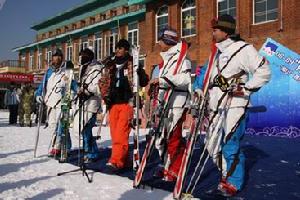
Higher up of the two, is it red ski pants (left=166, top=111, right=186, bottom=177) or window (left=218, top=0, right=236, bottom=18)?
window (left=218, top=0, right=236, bottom=18)

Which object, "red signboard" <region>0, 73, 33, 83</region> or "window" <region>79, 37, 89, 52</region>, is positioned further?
"red signboard" <region>0, 73, 33, 83</region>

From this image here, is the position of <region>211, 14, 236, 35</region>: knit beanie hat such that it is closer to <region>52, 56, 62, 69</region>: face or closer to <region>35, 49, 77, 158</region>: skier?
<region>35, 49, 77, 158</region>: skier

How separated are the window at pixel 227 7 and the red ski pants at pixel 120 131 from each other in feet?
39.4

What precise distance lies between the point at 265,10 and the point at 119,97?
11320 millimetres

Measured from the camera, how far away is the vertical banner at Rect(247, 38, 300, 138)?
12.4 meters

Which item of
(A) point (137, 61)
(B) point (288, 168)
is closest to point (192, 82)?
(A) point (137, 61)

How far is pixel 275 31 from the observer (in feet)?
49.8

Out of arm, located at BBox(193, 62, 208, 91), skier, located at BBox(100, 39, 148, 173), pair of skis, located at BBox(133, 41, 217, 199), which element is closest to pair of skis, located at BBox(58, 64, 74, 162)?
skier, located at BBox(100, 39, 148, 173)

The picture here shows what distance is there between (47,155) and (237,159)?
4.77 m

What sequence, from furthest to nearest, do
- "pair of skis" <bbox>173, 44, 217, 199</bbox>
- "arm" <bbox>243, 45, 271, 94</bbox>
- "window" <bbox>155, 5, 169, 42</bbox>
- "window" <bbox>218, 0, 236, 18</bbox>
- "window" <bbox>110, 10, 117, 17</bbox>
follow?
"window" <bbox>110, 10, 117, 17</bbox>, "window" <bbox>155, 5, 169, 42</bbox>, "window" <bbox>218, 0, 236, 18</bbox>, "pair of skis" <bbox>173, 44, 217, 199</bbox>, "arm" <bbox>243, 45, 271, 94</bbox>

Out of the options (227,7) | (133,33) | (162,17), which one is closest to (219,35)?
(227,7)

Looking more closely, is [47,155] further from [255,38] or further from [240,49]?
[255,38]

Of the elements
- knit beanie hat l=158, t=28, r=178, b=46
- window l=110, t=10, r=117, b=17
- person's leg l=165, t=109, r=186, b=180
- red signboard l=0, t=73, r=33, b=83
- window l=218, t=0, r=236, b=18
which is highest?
window l=110, t=10, r=117, b=17

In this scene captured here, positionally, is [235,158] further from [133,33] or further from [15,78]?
[15,78]
